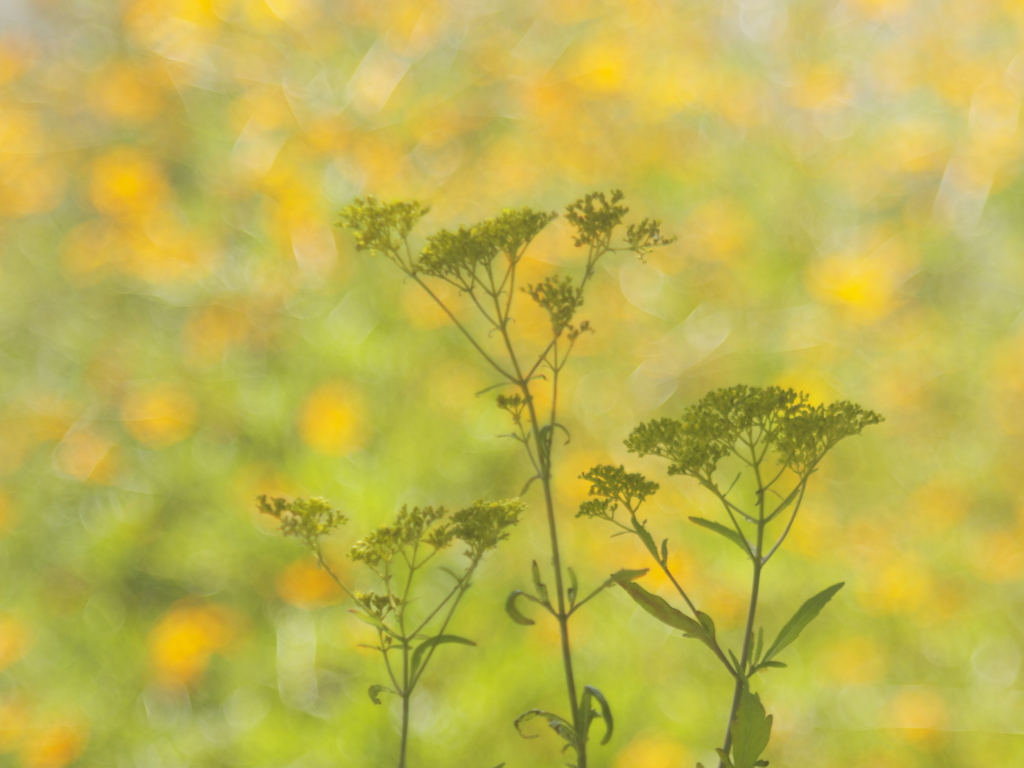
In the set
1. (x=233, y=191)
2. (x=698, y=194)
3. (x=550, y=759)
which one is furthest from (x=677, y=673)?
(x=233, y=191)

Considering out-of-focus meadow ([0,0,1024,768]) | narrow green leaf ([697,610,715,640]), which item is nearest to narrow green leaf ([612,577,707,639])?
narrow green leaf ([697,610,715,640])

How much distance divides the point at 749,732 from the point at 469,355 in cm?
126

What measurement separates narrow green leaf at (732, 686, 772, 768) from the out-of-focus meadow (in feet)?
2.64

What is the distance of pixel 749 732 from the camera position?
0.28m

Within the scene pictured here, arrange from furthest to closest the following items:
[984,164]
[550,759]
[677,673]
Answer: [984,164]
[677,673]
[550,759]

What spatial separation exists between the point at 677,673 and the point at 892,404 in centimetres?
64

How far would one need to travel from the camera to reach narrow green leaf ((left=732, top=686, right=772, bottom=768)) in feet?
0.92

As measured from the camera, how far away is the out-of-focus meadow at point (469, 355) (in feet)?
3.83

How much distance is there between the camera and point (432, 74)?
1809 mm

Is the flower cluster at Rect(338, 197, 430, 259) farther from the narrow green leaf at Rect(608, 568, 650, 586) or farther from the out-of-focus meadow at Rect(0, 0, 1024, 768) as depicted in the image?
the out-of-focus meadow at Rect(0, 0, 1024, 768)

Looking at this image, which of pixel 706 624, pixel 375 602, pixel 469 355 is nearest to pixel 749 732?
pixel 706 624

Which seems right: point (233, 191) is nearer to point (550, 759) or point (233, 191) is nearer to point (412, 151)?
point (412, 151)

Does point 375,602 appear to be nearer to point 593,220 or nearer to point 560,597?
point 560,597

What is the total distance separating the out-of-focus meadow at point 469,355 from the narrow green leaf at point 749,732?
0.81 meters
